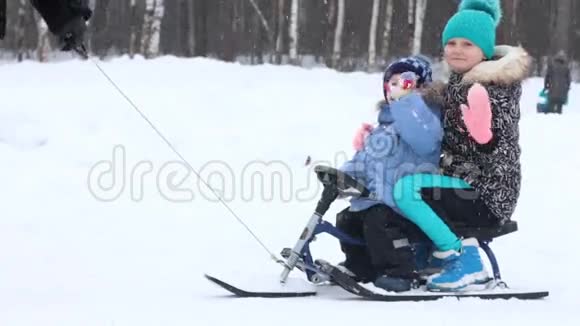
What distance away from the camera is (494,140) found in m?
5.03

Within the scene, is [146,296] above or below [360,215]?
below

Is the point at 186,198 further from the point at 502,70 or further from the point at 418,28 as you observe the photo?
the point at 418,28

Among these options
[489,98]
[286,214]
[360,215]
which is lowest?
[286,214]

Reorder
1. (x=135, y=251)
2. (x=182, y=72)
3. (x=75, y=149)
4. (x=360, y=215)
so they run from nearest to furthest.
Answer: (x=360, y=215), (x=135, y=251), (x=75, y=149), (x=182, y=72)

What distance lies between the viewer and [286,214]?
7.98m

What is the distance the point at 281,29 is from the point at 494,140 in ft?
79.9

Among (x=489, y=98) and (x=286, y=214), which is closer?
(x=489, y=98)

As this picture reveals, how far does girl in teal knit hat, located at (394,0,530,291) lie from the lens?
16.3 feet

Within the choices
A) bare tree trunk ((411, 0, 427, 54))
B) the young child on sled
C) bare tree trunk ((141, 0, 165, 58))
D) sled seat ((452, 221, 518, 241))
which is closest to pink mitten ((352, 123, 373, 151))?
the young child on sled

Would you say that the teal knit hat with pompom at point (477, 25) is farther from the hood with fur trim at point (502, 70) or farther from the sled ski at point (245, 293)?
the sled ski at point (245, 293)

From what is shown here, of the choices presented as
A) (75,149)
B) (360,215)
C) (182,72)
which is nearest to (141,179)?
(75,149)

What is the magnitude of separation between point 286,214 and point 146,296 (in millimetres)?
3240

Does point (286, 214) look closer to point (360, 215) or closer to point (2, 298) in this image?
point (360, 215)

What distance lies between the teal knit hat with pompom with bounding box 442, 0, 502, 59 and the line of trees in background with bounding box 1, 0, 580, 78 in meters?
22.8
